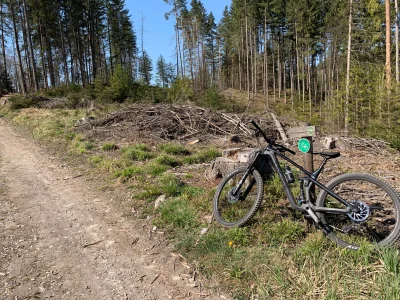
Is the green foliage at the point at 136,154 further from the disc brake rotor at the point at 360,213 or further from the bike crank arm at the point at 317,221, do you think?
the disc brake rotor at the point at 360,213

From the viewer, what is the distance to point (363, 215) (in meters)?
3.03

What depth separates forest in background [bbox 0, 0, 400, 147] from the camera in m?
18.1

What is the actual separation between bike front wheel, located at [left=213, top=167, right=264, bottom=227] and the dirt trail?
0.87 m

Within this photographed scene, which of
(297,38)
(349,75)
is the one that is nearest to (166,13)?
(297,38)

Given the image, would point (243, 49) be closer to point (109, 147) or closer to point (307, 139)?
point (109, 147)

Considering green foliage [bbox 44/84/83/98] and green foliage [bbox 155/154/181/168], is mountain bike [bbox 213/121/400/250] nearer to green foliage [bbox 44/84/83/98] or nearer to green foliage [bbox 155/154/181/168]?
green foliage [bbox 155/154/181/168]

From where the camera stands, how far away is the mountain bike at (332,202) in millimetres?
3025

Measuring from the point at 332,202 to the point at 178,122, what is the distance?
785 centimetres

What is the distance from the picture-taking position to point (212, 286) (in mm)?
2959

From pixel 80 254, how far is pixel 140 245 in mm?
749

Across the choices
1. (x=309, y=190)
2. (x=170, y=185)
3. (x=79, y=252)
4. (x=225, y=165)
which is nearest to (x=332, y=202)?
(x=309, y=190)

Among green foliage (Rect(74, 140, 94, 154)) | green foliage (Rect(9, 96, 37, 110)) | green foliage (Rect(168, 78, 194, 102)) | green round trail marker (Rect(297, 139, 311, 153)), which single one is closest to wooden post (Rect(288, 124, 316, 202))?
green round trail marker (Rect(297, 139, 311, 153))

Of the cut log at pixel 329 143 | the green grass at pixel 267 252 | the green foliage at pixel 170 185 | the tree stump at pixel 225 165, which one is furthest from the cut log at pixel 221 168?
the cut log at pixel 329 143

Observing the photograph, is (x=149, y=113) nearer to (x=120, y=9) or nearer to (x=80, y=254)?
(x=80, y=254)
